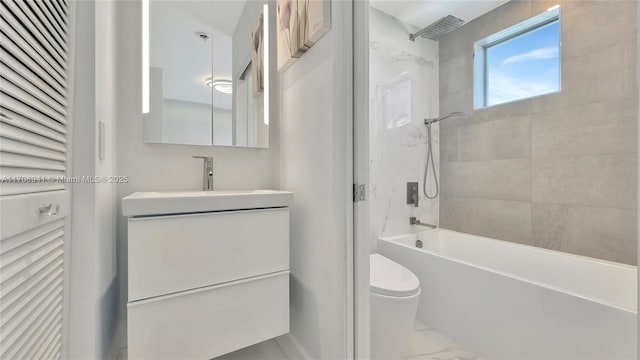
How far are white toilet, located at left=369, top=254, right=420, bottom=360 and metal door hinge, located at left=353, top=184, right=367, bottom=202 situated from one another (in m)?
0.49

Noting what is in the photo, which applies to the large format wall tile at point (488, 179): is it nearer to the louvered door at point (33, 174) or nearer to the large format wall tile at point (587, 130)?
the large format wall tile at point (587, 130)

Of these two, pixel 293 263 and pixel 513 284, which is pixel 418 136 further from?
pixel 293 263

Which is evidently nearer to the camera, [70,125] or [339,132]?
[70,125]

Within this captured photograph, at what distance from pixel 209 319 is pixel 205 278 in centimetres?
18

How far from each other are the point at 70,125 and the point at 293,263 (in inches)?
45.2

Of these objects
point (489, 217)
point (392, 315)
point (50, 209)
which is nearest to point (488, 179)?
point (489, 217)

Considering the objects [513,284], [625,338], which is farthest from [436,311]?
[625,338]

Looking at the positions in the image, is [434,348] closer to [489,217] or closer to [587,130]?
[489,217]

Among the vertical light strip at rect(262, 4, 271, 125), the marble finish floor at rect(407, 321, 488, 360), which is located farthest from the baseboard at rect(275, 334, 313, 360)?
the vertical light strip at rect(262, 4, 271, 125)

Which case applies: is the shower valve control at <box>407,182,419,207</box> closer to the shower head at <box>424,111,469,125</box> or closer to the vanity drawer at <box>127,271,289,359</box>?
A: the shower head at <box>424,111,469,125</box>

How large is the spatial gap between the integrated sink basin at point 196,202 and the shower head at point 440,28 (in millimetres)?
1968

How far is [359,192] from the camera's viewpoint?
1226mm

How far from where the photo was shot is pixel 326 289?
1293mm

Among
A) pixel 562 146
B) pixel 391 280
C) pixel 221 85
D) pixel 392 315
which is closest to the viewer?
pixel 392 315
